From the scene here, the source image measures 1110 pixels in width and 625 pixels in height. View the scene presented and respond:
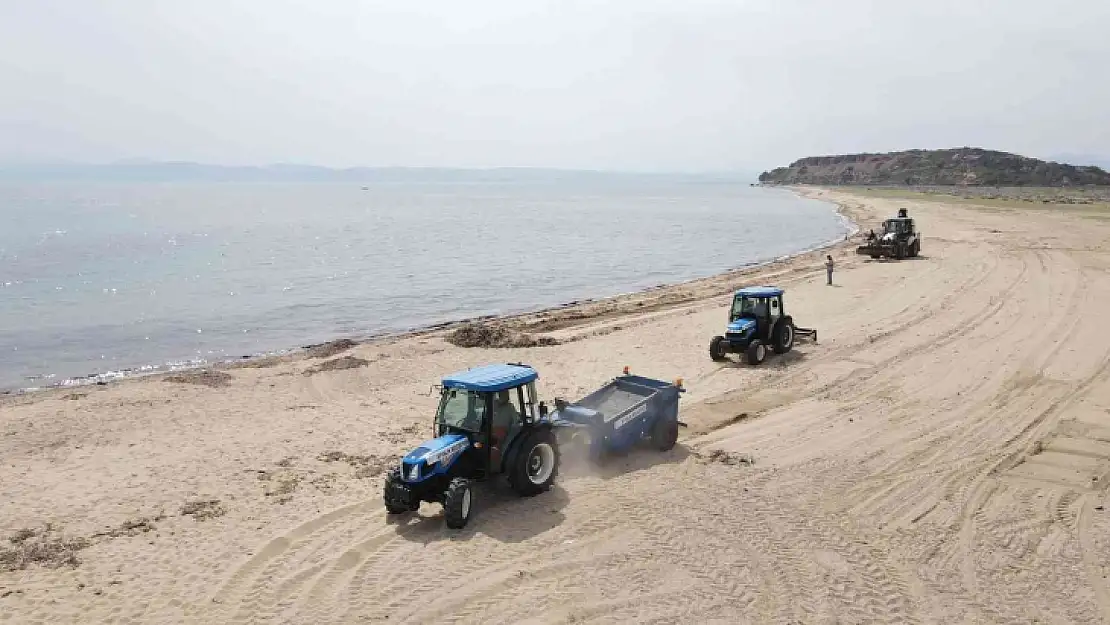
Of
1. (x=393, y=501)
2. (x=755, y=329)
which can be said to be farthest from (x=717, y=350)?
(x=393, y=501)

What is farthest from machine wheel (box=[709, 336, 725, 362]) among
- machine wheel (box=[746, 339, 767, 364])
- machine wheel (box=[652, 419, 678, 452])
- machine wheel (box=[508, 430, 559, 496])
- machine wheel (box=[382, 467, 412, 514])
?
machine wheel (box=[382, 467, 412, 514])

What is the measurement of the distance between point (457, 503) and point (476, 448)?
2.79 ft

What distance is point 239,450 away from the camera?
44.6ft

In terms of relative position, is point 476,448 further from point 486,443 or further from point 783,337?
point 783,337

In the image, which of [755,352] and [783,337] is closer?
[755,352]

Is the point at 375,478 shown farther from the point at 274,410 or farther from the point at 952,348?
the point at 952,348

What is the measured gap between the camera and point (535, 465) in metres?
10.9

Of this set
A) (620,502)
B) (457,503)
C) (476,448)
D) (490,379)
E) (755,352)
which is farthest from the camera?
(755,352)

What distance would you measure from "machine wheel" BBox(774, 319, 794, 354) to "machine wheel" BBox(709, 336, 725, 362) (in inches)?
55.8

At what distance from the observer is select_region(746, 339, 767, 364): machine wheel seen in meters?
18.4

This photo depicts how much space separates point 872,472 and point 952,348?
31.2 ft

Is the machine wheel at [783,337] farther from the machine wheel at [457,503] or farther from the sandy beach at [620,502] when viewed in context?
the machine wheel at [457,503]

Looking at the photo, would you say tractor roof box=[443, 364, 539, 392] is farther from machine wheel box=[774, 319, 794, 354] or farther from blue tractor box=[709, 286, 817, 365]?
machine wheel box=[774, 319, 794, 354]

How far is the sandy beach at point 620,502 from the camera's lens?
841 cm
